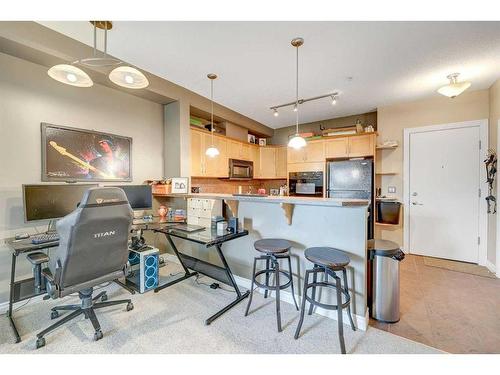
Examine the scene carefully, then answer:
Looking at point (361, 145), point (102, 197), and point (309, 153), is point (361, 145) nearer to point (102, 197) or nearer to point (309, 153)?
point (309, 153)

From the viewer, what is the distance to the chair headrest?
162 centimetres

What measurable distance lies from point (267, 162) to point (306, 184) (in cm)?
127

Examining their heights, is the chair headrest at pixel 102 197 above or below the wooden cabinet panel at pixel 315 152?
below

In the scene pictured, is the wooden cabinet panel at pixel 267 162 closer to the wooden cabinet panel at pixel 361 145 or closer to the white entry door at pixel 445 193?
the wooden cabinet panel at pixel 361 145

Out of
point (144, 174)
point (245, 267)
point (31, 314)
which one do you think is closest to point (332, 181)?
point (245, 267)

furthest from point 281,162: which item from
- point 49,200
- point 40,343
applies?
point 40,343

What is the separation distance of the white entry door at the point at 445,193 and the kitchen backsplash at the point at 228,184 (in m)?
2.86

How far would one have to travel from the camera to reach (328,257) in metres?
1.75

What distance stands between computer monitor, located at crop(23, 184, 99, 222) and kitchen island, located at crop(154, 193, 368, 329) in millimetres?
1488

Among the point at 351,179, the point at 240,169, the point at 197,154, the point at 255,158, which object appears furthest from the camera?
the point at 255,158

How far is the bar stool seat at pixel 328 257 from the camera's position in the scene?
5.39 ft

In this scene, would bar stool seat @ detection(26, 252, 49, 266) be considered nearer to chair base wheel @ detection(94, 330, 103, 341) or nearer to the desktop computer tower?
chair base wheel @ detection(94, 330, 103, 341)

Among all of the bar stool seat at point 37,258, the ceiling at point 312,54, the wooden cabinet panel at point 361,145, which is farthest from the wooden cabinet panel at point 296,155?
the bar stool seat at point 37,258

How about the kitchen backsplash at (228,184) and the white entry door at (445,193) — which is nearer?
the white entry door at (445,193)
